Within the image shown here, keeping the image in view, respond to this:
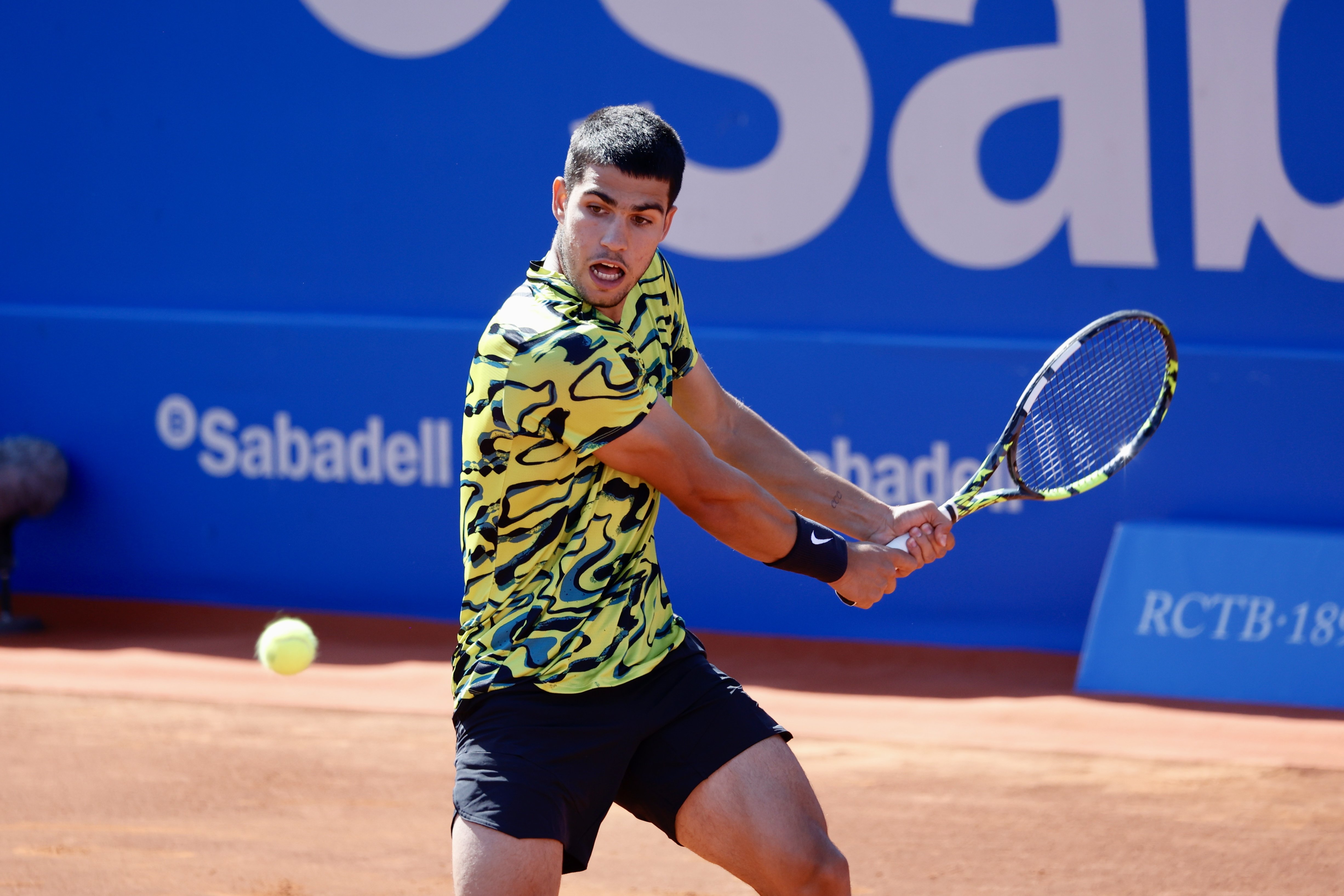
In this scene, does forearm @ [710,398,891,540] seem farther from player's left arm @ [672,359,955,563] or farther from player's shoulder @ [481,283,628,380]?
player's shoulder @ [481,283,628,380]

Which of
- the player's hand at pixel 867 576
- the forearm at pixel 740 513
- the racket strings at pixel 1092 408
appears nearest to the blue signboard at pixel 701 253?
the racket strings at pixel 1092 408

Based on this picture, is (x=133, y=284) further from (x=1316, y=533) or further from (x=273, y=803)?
(x=1316, y=533)

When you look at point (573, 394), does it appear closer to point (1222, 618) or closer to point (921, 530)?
point (921, 530)

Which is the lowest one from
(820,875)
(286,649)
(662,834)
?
(662,834)

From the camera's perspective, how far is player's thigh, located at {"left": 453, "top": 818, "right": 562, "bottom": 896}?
2.30 m

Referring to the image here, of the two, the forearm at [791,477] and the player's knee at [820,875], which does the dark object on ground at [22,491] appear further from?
the player's knee at [820,875]

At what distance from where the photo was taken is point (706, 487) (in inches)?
97.7

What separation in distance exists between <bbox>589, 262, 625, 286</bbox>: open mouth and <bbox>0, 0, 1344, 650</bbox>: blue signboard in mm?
4069

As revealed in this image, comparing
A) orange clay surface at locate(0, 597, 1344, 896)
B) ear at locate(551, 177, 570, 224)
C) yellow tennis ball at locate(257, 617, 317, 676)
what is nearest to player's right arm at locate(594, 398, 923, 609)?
ear at locate(551, 177, 570, 224)

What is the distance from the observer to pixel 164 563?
7.24 m

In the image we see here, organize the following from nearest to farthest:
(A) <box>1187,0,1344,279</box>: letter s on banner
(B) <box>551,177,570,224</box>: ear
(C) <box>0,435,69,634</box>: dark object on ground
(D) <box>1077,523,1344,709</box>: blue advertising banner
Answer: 1. (B) <box>551,177,570,224</box>: ear
2. (D) <box>1077,523,1344,709</box>: blue advertising banner
3. (A) <box>1187,0,1344,279</box>: letter s on banner
4. (C) <box>0,435,69,634</box>: dark object on ground

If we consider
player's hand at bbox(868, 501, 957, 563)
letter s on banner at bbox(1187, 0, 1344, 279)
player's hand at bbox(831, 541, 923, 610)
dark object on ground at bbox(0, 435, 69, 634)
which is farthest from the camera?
dark object on ground at bbox(0, 435, 69, 634)

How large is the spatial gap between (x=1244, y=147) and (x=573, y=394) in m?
4.68

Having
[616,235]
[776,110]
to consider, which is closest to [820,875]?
[616,235]
